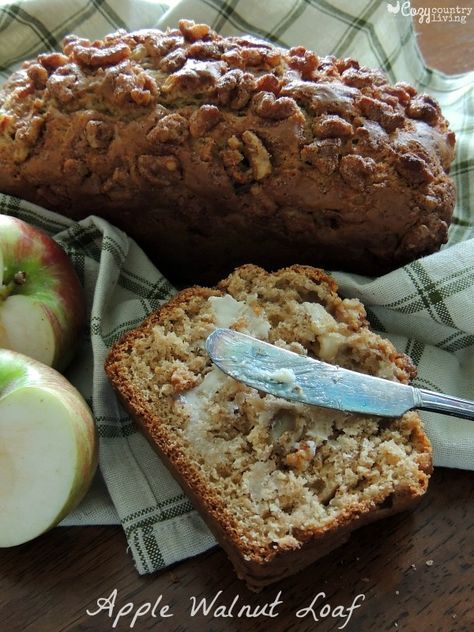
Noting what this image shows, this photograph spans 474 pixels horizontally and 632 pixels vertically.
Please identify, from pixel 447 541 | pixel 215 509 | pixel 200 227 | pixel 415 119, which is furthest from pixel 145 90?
pixel 447 541

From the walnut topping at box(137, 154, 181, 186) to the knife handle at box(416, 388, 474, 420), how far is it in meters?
0.76

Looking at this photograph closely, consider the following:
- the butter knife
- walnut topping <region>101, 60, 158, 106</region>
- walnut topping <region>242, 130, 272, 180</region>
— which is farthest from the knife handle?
walnut topping <region>101, 60, 158, 106</region>

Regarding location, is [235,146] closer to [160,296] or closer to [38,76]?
[160,296]

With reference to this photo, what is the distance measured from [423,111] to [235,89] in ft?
1.57

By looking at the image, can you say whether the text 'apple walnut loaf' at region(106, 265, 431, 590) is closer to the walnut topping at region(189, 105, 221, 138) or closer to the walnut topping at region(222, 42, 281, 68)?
the walnut topping at region(189, 105, 221, 138)

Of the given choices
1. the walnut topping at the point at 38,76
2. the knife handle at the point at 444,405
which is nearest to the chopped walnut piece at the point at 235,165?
the walnut topping at the point at 38,76

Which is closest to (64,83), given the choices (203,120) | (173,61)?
(173,61)

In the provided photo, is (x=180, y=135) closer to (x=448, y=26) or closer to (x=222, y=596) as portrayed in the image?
(x=222, y=596)

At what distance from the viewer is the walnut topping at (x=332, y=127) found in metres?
1.59

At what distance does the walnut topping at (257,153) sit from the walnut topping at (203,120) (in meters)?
0.08

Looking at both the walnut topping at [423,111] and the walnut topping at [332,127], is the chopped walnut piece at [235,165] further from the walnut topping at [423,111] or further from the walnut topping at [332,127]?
the walnut topping at [423,111]

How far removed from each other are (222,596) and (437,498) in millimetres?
513

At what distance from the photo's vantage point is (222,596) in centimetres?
140

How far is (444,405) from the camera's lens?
1.44 metres
